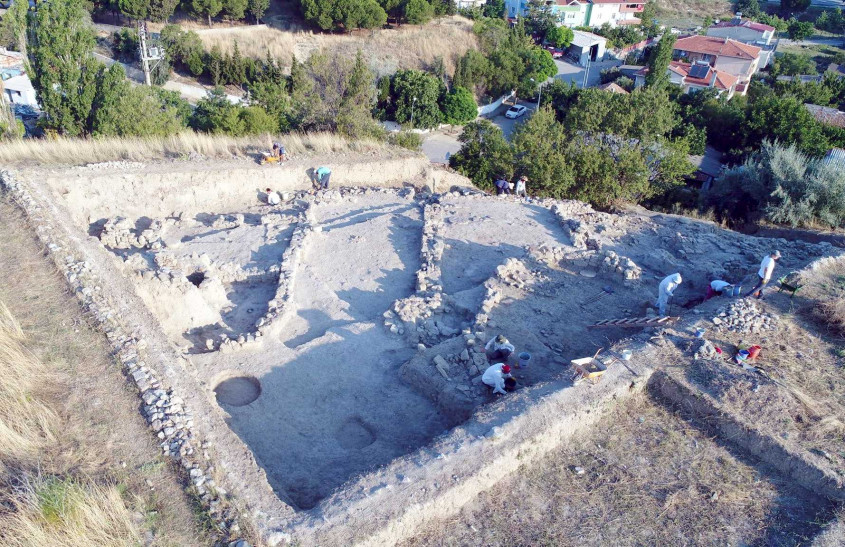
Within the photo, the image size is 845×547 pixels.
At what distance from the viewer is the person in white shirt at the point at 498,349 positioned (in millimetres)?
10570

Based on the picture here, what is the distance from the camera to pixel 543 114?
75.4 feet

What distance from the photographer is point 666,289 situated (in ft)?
39.4

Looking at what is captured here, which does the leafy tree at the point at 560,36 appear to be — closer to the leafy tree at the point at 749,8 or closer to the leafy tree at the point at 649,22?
the leafy tree at the point at 649,22

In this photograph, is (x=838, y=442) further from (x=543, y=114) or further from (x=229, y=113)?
(x=229, y=113)

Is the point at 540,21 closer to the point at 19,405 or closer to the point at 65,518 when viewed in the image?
the point at 19,405

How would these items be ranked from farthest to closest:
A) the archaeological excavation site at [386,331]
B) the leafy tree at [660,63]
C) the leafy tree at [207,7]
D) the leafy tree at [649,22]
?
A: the leafy tree at [649,22], the leafy tree at [207,7], the leafy tree at [660,63], the archaeological excavation site at [386,331]

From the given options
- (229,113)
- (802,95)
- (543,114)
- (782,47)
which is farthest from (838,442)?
(782,47)

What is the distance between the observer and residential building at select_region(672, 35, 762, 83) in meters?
47.7

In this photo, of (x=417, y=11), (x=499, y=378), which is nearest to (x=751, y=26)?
(x=417, y=11)

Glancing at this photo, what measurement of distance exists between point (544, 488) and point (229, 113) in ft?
66.9

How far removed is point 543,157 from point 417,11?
3397 cm

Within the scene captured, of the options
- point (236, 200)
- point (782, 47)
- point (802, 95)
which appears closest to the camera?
point (236, 200)

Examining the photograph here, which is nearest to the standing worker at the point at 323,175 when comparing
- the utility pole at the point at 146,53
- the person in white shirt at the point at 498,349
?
the person in white shirt at the point at 498,349

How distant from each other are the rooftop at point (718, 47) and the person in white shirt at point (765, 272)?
44.2m
